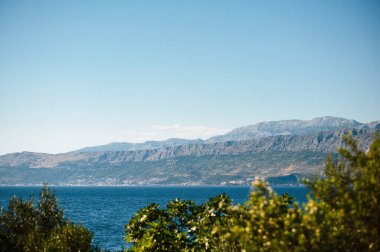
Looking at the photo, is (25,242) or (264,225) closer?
(264,225)

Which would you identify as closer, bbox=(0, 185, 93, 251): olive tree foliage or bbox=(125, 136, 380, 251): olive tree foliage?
bbox=(125, 136, 380, 251): olive tree foliage

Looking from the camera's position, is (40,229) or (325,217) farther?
(40,229)

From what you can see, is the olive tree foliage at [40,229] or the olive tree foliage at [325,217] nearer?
the olive tree foliage at [325,217]

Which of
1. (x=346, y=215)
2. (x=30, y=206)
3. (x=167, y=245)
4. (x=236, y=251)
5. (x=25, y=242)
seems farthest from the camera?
(x=30, y=206)

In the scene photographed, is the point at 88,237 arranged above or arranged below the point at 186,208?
below

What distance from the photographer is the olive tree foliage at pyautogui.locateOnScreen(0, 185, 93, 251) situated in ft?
86.7

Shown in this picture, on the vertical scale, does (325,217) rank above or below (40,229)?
above

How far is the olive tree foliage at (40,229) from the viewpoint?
26.4 meters

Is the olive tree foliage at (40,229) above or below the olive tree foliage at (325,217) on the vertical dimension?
below

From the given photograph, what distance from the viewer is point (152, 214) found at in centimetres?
2630

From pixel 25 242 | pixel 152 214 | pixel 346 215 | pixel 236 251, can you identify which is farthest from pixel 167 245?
pixel 346 215

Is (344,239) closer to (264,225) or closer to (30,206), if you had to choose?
(264,225)

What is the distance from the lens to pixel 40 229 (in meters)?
33.1

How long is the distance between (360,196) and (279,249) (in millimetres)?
4034
